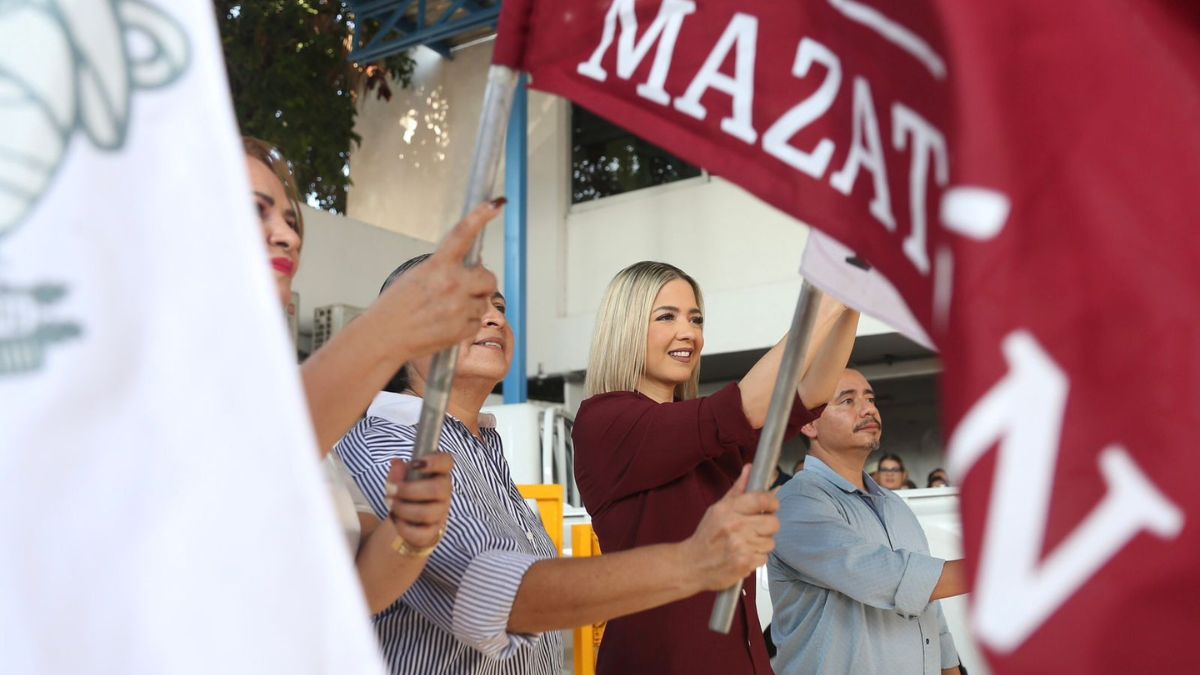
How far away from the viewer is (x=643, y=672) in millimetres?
1768

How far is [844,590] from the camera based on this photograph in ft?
7.34

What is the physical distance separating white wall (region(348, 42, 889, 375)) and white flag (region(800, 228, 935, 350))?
7.00 metres

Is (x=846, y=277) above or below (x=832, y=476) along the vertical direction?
above

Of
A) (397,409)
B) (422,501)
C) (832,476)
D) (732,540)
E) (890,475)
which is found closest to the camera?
(422,501)

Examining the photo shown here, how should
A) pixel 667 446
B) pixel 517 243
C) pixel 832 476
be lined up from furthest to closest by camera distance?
pixel 517 243 → pixel 832 476 → pixel 667 446

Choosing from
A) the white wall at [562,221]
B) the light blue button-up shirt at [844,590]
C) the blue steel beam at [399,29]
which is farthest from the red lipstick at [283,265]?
the blue steel beam at [399,29]

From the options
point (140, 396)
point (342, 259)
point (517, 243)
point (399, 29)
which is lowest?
point (140, 396)

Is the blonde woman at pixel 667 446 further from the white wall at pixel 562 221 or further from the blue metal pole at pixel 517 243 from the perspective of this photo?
the blue metal pole at pixel 517 243

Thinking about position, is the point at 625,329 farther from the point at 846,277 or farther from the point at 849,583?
the point at 846,277

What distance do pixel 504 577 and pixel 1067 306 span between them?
755mm

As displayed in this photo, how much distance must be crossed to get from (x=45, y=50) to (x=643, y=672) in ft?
4.41

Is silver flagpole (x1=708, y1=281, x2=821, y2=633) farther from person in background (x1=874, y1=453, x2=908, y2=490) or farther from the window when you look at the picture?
the window

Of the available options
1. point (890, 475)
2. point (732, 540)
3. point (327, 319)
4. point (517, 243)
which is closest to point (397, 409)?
point (732, 540)

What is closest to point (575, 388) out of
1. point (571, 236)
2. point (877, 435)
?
point (571, 236)
